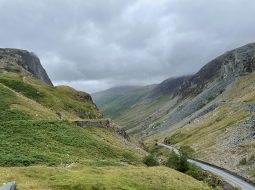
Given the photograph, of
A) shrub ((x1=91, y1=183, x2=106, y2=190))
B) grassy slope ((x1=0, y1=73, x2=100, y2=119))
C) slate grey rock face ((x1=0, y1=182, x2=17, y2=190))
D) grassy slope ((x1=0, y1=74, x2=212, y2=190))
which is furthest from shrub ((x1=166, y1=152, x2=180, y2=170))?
slate grey rock face ((x1=0, y1=182, x2=17, y2=190))

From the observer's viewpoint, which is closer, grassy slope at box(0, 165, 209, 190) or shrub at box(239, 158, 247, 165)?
grassy slope at box(0, 165, 209, 190)

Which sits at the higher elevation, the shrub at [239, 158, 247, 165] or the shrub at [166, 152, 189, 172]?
the shrub at [166, 152, 189, 172]

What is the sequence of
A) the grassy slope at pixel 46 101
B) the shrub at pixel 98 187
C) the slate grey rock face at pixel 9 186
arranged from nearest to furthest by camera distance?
the slate grey rock face at pixel 9 186 → the shrub at pixel 98 187 → the grassy slope at pixel 46 101

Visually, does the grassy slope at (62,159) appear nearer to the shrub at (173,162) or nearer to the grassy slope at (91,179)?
the grassy slope at (91,179)

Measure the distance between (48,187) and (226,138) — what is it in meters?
146

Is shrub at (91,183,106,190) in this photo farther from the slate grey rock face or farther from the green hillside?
the slate grey rock face

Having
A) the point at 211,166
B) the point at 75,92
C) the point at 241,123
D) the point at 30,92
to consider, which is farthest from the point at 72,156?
the point at 241,123

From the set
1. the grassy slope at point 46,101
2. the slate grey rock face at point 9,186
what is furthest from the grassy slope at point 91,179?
the grassy slope at point 46,101

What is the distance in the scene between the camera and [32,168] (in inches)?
1943

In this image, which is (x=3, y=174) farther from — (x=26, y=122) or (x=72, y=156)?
(x=26, y=122)

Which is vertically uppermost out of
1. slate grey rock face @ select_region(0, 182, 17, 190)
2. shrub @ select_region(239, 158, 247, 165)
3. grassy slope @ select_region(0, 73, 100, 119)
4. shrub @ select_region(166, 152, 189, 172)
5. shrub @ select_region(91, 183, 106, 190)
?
grassy slope @ select_region(0, 73, 100, 119)

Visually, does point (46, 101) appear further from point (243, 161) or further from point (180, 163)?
point (243, 161)

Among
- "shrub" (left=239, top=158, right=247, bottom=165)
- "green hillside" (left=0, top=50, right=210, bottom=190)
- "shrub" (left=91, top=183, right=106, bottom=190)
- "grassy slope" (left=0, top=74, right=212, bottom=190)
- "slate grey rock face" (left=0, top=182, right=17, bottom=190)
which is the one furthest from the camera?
"shrub" (left=239, top=158, right=247, bottom=165)

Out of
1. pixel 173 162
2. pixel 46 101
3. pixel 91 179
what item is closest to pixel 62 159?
pixel 91 179
